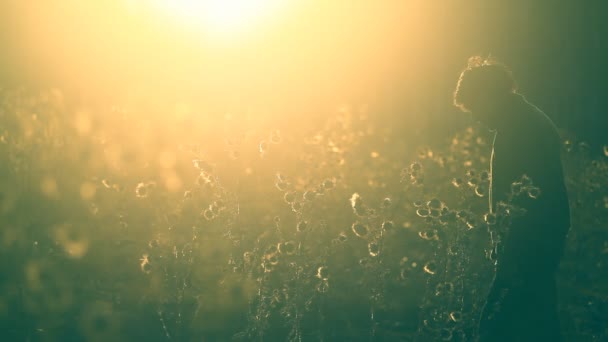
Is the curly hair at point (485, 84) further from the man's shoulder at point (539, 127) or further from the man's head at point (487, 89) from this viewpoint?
the man's shoulder at point (539, 127)

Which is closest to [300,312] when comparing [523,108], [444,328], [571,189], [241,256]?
[241,256]

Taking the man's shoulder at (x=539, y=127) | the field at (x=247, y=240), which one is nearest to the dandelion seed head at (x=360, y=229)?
the field at (x=247, y=240)

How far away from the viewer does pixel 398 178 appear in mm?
5812

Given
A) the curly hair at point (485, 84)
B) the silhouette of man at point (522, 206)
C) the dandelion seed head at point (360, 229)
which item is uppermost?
the curly hair at point (485, 84)

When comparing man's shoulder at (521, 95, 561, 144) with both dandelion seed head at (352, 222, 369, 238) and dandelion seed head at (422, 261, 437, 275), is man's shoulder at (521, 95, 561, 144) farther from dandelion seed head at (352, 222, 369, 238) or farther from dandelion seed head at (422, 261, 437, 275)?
dandelion seed head at (352, 222, 369, 238)

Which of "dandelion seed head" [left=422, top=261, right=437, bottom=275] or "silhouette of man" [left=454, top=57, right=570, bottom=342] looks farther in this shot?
"dandelion seed head" [left=422, top=261, right=437, bottom=275]

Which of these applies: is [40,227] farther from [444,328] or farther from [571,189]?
[571,189]

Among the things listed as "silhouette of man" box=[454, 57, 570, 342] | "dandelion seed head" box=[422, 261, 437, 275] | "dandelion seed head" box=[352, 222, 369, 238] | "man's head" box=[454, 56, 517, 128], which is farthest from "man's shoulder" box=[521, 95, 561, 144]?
"dandelion seed head" box=[352, 222, 369, 238]

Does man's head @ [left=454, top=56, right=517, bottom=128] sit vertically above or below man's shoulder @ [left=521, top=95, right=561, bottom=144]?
above

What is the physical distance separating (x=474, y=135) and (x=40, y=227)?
433 cm

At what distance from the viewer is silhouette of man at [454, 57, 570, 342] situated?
256 cm

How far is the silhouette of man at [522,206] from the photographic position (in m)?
2.56

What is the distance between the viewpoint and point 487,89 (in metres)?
2.65

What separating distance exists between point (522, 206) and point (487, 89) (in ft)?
1.84
